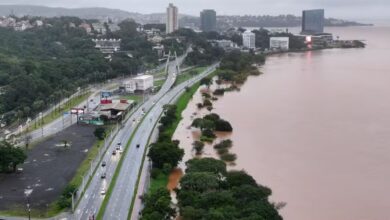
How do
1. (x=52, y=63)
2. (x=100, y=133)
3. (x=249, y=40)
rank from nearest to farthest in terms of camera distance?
1. (x=100, y=133)
2. (x=52, y=63)
3. (x=249, y=40)

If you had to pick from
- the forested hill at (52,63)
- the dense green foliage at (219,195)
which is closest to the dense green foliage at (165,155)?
the dense green foliage at (219,195)

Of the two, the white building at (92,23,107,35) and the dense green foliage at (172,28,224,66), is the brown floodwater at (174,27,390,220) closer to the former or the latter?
the dense green foliage at (172,28,224,66)

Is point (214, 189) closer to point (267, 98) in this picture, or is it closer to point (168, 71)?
point (267, 98)

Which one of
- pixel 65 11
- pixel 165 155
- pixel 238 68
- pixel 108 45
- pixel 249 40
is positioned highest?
pixel 65 11

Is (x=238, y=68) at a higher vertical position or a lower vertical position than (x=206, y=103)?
higher

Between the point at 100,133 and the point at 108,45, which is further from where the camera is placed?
the point at 108,45

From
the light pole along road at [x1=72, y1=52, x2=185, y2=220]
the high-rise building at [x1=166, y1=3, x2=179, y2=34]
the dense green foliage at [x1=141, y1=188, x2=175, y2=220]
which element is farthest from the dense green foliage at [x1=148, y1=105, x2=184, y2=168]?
the high-rise building at [x1=166, y1=3, x2=179, y2=34]

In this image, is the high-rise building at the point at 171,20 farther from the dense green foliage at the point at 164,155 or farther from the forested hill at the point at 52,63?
the dense green foliage at the point at 164,155

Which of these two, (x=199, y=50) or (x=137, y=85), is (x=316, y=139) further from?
(x=199, y=50)

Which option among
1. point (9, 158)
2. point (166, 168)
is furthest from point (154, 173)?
point (9, 158)
